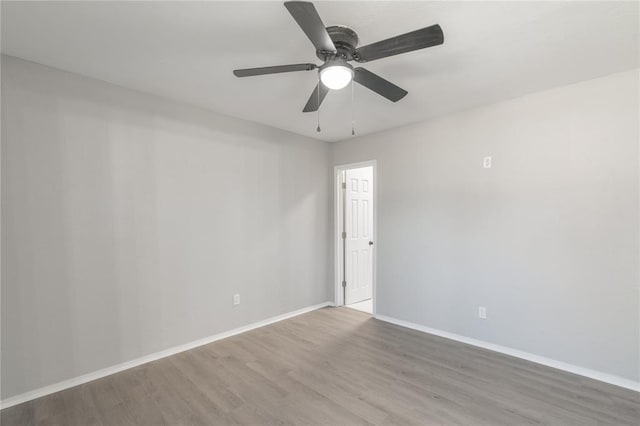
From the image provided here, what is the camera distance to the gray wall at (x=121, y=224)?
2.09 meters

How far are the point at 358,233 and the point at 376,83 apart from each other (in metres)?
2.96

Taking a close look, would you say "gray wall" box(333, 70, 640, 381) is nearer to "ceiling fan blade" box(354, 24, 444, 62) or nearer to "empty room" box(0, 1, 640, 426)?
"empty room" box(0, 1, 640, 426)

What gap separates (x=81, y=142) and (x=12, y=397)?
6.32ft

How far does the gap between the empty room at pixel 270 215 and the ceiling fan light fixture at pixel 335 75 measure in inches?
0.8

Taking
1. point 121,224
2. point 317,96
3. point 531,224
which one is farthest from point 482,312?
point 121,224

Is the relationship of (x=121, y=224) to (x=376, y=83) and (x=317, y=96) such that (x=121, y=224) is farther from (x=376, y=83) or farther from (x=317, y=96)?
(x=376, y=83)

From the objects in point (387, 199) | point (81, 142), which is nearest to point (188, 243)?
point (81, 142)

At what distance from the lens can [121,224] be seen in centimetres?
252

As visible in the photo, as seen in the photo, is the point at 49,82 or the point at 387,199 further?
the point at 387,199

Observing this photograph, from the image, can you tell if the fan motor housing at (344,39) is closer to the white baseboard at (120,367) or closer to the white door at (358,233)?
the white door at (358,233)

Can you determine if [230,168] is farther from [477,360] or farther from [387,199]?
[477,360]

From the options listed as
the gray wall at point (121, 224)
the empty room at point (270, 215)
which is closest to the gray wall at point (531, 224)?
the empty room at point (270, 215)

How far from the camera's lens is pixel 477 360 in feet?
8.77

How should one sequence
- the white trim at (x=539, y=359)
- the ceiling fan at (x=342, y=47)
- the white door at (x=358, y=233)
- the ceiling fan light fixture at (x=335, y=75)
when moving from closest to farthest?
the ceiling fan at (x=342, y=47) → the ceiling fan light fixture at (x=335, y=75) → the white trim at (x=539, y=359) → the white door at (x=358, y=233)
